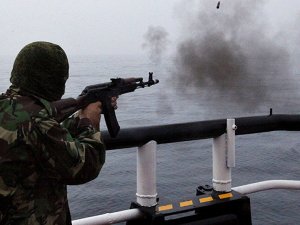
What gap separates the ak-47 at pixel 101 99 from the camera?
2.36 m

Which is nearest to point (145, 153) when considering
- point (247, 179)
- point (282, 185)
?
point (282, 185)

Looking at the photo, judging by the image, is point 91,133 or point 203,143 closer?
point 91,133

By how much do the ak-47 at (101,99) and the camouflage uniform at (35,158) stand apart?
144 mm

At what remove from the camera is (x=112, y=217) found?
3461mm

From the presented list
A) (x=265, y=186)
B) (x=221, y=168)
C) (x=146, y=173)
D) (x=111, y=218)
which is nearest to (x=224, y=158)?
(x=221, y=168)

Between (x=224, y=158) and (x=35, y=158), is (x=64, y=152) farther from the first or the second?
(x=224, y=158)

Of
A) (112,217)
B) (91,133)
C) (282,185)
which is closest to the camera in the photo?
(91,133)

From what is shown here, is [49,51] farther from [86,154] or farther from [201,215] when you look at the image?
[201,215]

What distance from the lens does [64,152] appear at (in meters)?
2.09

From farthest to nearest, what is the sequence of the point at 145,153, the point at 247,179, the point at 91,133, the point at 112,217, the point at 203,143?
the point at 203,143
the point at 247,179
the point at 145,153
the point at 112,217
the point at 91,133

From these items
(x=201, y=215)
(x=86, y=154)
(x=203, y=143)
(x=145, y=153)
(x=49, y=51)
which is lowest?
(x=203, y=143)

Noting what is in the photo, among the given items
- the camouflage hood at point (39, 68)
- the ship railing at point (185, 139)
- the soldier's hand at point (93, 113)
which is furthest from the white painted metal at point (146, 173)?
the camouflage hood at point (39, 68)

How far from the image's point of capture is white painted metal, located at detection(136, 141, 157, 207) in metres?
3.77

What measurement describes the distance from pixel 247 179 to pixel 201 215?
14169 millimetres
